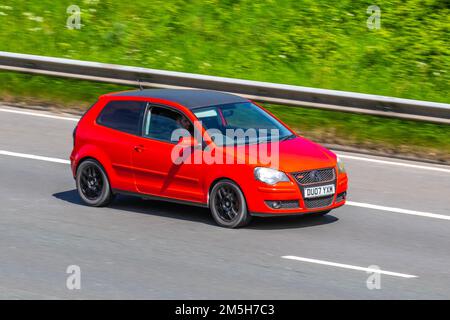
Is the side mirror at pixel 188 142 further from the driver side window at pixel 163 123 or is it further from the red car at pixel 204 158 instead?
the driver side window at pixel 163 123

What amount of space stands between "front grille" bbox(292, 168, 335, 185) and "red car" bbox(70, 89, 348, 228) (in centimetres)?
1

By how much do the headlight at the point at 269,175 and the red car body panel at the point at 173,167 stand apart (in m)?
0.05

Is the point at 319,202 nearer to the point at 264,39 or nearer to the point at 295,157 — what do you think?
the point at 295,157

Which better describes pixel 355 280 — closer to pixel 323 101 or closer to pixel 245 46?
pixel 323 101

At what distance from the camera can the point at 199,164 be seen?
40.9 feet

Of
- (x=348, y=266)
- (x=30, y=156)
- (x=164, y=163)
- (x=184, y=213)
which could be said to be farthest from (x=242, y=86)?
(x=348, y=266)

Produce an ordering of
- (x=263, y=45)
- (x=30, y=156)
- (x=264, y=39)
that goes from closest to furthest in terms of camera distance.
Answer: (x=30, y=156) → (x=263, y=45) → (x=264, y=39)

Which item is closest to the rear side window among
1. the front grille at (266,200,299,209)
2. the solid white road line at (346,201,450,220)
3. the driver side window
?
the driver side window

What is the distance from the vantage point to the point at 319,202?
1236 cm

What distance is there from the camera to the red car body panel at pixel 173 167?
39.7 feet

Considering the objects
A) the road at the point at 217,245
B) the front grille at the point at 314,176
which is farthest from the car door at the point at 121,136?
the front grille at the point at 314,176

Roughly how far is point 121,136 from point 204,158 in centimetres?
139
